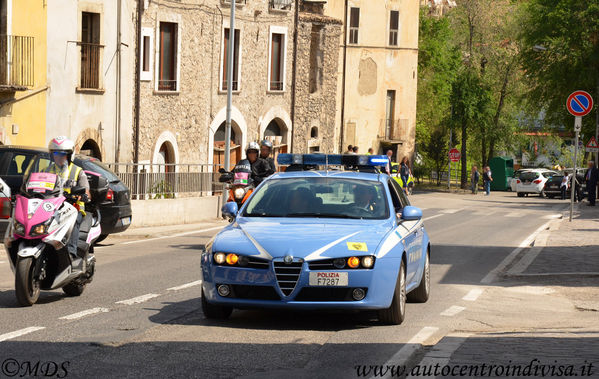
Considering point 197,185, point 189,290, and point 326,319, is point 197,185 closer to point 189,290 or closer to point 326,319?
point 189,290

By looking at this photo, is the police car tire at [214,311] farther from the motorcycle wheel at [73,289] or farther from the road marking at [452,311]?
Answer: the road marking at [452,311]

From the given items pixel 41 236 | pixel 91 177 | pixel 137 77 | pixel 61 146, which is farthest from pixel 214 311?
pixel 137 77

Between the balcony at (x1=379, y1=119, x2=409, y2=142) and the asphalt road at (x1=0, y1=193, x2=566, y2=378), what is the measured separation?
4863 centimetres

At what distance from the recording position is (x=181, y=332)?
30.7ft

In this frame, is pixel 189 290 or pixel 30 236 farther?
pixel 189 290

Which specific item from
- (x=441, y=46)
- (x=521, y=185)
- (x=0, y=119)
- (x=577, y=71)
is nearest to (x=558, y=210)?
(x=577, y=71)

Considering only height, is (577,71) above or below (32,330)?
above

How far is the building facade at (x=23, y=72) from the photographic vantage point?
29000 millimetres

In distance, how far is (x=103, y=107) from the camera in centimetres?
3359

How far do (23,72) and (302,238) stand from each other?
70.7 feet

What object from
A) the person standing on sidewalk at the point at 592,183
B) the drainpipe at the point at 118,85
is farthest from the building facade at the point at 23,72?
the person standing on sidewalk at the point at 592,183

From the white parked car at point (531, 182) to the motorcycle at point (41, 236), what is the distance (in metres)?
53.1

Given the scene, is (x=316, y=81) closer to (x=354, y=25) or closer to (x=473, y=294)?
(x=354, y=25)

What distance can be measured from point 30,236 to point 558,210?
1423 inches
